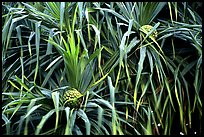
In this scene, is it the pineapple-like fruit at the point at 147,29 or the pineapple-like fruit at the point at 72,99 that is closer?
the pineapple-like fruit at the point at 72,99

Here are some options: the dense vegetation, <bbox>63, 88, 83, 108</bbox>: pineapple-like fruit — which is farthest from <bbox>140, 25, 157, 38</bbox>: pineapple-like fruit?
<bbox>63, 88, 83, 108</bbox>: pineapple-like fruit

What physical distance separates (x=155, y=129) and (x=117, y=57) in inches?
13.0

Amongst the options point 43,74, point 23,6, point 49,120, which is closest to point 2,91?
point 43,74

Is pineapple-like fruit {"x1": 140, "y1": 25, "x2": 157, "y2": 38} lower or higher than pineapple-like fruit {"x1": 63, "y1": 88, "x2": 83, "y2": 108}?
higher

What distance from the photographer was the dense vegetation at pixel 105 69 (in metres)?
1.32

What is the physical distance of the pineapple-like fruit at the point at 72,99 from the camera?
4.32ft

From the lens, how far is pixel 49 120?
1332 mm

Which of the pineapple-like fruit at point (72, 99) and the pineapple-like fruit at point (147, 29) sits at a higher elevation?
the pineapple-like fruit at point (147, 29)

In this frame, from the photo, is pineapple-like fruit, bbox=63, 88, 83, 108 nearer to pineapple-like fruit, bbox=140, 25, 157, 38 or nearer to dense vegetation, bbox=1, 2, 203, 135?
dense vegetation, bbox=1, 2, 203, 135

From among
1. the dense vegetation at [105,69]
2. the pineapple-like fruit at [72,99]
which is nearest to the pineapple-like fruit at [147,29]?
the dense vegetation at [105,69]

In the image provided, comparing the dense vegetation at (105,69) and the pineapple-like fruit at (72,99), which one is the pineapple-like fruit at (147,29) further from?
the pineapple-like fruit at (72,99)

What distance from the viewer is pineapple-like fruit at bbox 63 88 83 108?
51.8 inches

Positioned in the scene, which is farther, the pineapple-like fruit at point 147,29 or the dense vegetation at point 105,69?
the pineapple-like fruit at point 147,29

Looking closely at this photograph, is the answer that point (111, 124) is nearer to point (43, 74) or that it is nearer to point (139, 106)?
point (139, 106)
